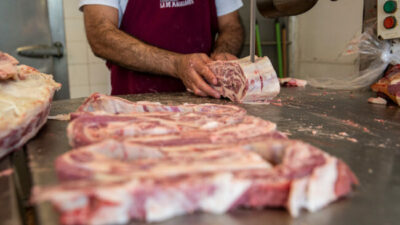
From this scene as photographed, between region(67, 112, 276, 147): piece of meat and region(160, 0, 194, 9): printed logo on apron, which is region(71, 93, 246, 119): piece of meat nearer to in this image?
region(67, 112, 276, 147): piece of meat

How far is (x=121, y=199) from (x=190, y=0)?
2399mm

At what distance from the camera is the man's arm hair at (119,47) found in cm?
247

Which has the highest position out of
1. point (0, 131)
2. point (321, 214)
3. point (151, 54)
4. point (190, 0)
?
point (190, 0)

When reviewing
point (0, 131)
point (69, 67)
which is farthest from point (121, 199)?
point (69, 67)

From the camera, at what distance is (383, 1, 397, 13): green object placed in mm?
2276

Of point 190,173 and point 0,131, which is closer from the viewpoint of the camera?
point 190,173

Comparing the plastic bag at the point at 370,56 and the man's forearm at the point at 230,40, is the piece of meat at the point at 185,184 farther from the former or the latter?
the man's forearm at the point at 230,40

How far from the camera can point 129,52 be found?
253 centimetres

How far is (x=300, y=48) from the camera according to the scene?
458cm

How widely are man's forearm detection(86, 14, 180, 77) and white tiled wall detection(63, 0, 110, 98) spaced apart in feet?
5.31

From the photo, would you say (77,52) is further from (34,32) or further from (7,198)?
(7,198)

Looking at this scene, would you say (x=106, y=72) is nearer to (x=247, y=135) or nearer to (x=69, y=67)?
(x=69, y=67)

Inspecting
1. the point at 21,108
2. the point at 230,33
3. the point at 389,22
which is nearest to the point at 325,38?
the point at 230,33

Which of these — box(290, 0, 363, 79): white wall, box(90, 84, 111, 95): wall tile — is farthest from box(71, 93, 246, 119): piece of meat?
box(90, 84, 111, 95): wall tile
